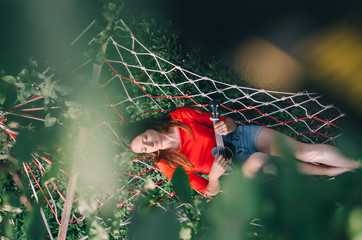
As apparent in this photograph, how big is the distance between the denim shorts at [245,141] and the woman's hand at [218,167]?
0.44ft

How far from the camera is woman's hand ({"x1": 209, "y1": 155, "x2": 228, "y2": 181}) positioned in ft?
4.43

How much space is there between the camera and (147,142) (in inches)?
54.2

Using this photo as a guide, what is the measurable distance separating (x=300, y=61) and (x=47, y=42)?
1.11m

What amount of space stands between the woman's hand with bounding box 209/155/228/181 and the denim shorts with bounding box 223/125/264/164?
0.13 metres

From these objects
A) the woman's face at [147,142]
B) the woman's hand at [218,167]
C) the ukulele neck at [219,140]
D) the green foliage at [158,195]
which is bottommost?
the woman's hand at [218,167]

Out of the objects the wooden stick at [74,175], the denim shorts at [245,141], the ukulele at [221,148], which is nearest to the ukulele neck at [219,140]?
the ukulele at [221,148]

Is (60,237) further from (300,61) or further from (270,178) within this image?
(300,61)

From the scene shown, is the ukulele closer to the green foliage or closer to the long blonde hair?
the long blonde hair

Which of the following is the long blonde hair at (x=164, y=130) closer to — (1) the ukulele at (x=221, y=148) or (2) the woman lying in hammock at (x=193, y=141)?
(2) the woman lying in hammock at (x=193, y=141)

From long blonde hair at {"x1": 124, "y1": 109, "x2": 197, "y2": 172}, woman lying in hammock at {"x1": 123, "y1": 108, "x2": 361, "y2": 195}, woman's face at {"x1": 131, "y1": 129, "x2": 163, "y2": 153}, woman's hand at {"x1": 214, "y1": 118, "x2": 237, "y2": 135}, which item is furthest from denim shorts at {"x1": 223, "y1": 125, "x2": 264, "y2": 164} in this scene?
woman's face at {"x1": 131, "y1": 129, "x2": 163, "y2": 153}

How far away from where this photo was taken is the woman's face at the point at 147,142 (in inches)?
53.5

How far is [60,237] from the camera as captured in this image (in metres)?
0.99

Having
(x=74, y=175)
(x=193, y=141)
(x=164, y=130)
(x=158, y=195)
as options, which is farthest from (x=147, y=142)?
(x=158, y=195)

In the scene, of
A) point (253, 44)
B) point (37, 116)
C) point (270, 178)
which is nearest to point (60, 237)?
point (37, 116)
